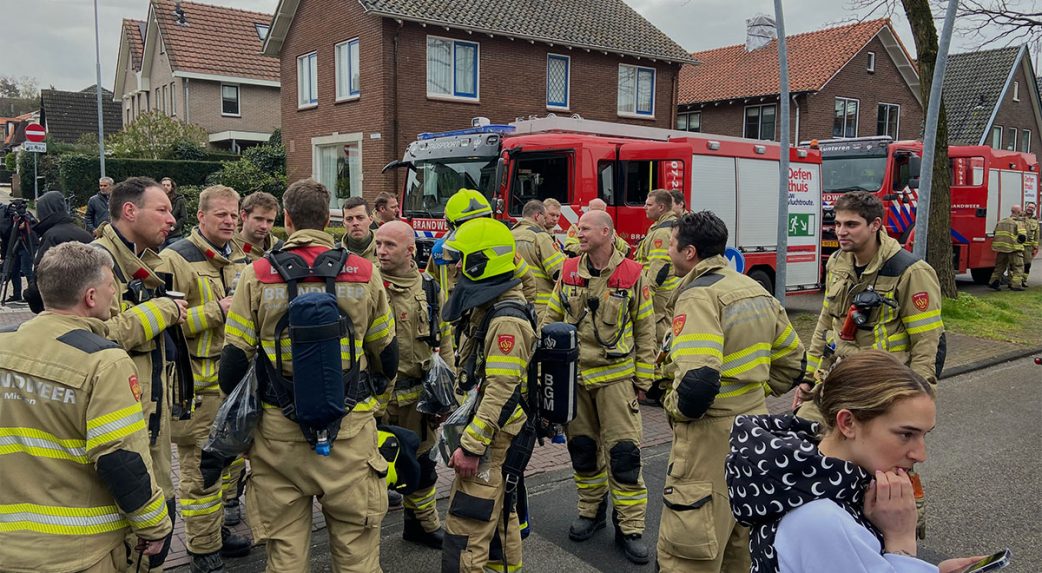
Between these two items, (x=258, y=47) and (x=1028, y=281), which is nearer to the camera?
(x=1028, y=281)

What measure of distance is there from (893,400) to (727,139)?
33.7 ft

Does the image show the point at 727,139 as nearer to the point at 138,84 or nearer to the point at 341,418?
→ the point at 341,418

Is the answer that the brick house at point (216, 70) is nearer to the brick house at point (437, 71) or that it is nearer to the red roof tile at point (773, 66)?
the brick house at point (437, 71)

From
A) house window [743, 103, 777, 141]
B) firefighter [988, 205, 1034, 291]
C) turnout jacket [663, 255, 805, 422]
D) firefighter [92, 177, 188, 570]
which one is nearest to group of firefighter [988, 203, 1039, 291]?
firefighter [988, 205, 1034, 291]

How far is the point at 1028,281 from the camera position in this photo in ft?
63.2

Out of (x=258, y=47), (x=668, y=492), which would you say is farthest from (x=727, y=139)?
(x=258, y=47)

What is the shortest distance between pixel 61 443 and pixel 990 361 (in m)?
10.6

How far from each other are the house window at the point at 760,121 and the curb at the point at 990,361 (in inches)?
801

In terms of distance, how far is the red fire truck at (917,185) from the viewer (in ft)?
50.7

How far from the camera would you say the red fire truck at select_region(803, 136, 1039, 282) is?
1546cm

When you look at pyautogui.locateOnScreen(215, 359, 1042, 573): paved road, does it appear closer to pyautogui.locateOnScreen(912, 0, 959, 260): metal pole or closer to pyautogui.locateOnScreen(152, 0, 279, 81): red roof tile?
pyautogui.locateOnScreen(912, 0, 959, 260): metal pole

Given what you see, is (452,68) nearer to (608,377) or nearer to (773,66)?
(773,66)

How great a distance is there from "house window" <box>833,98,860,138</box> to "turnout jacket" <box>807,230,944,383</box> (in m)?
28.3

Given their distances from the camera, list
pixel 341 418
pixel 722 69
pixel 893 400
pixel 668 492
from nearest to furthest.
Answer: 1. pixel 893 400
2. pixel 341 418
3. pixel 668 492
4. pixel 722 69
